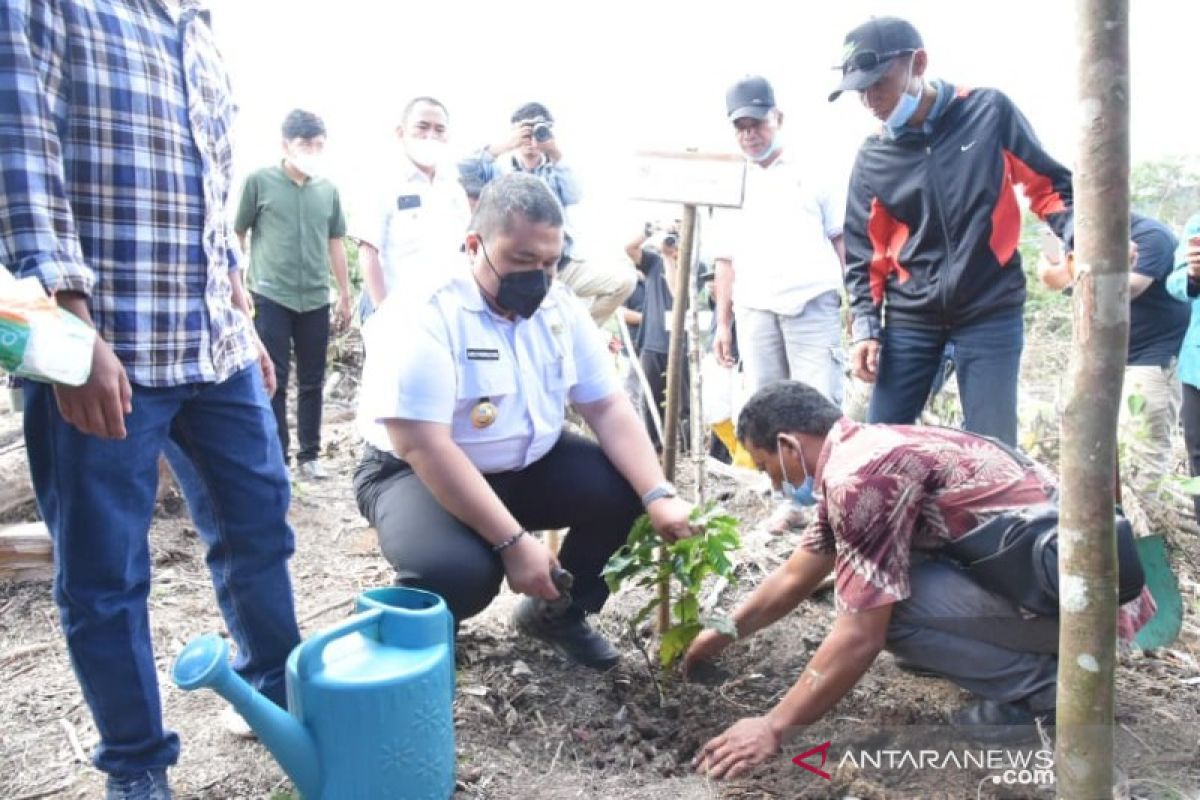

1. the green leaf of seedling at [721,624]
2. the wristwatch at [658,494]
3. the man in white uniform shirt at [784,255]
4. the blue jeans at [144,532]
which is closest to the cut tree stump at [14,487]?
the blue jeans at [144,532]

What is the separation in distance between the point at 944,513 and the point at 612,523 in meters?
0.94

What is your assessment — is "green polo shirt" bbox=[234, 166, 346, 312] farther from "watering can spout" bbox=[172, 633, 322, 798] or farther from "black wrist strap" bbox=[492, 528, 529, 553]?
"watering can spout" bbox=[172, 633, 322, 798]

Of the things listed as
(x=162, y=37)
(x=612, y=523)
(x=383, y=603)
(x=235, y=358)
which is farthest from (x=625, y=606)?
(x=162, y=37)

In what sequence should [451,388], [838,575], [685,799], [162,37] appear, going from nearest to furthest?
[162,37]
[685,799]
[838,575]
[451,388]

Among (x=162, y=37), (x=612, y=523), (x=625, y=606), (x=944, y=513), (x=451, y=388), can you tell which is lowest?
(x=625, y=606)

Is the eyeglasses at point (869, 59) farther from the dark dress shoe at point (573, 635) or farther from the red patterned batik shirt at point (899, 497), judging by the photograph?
the dark dress shoe at point (573, 635)

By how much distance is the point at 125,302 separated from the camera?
1.78 meters

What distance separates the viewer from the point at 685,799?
2018 mm

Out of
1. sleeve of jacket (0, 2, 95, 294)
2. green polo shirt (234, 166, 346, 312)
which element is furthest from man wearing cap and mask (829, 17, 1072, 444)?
green polo shirt (234, 166, 346, 312)

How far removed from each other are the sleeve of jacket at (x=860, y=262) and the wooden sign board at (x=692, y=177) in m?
0.91

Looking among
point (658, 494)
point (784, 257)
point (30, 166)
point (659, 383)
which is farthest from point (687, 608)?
point (659, 383)

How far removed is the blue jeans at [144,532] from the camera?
1.71m

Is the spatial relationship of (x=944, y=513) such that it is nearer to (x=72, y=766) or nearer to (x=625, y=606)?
(x=625, y=606)

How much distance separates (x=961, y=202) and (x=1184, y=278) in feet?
3.71
